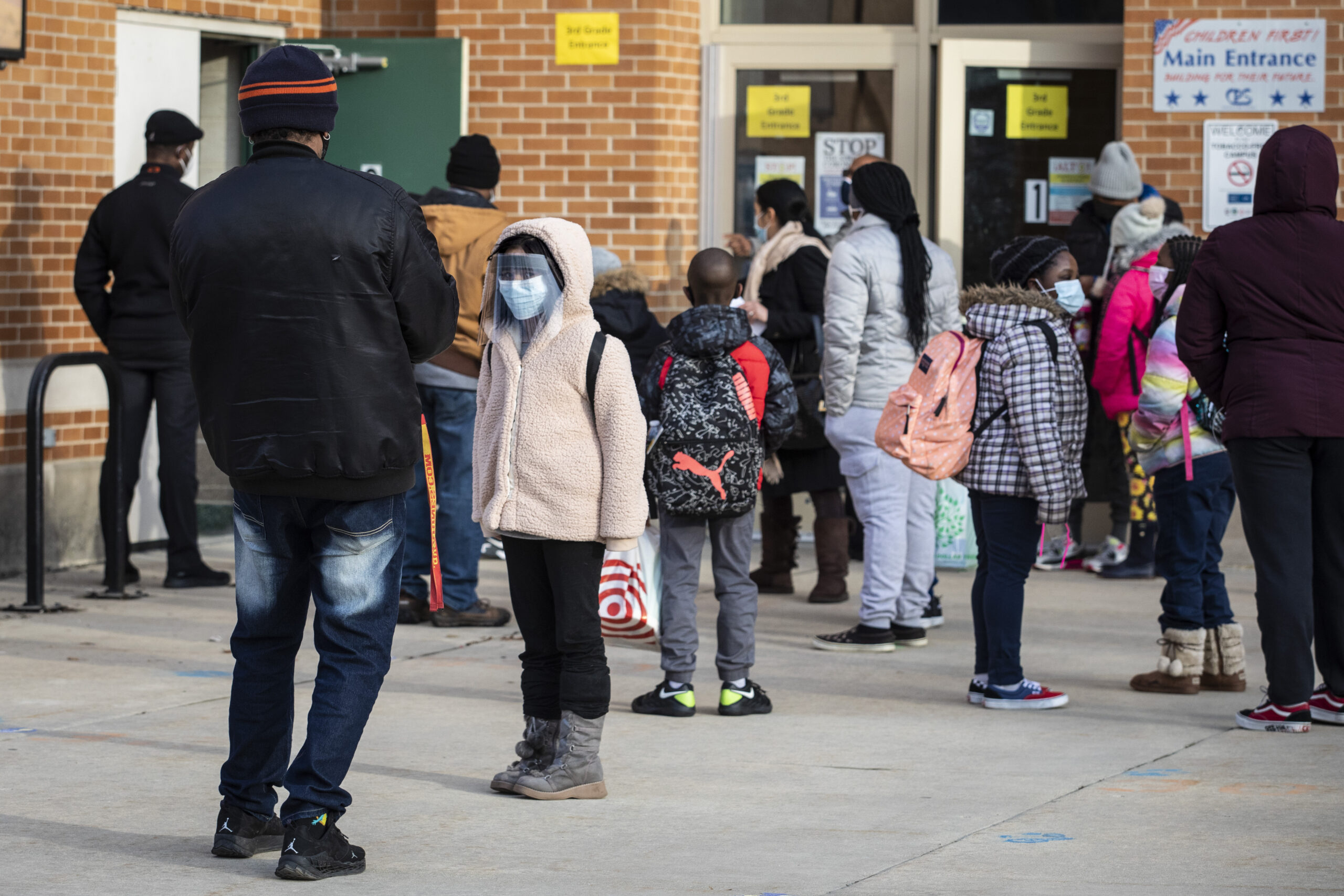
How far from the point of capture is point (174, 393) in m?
9.27

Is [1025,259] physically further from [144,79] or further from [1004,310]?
[144,79]

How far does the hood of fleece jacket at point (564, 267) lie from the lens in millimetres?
5277

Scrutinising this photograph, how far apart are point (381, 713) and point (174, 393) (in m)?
3.34

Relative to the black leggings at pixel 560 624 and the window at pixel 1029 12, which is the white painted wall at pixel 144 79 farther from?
the black leggings at pixel 560 624

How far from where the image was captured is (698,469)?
6500 mm

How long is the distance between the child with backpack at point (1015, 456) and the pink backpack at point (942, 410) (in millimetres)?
36

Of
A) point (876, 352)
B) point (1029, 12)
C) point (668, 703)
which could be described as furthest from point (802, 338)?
point (1029, 12)

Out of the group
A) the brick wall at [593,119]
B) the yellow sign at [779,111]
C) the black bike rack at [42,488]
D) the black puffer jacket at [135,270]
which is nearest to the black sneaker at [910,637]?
the brick wall at [593,119]

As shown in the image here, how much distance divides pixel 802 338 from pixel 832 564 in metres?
1.12

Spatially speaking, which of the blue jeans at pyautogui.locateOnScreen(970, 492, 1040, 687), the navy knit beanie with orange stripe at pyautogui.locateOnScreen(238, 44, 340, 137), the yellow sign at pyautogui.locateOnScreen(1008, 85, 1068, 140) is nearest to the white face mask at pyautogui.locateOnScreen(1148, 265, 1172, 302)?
the blue jeans at pyautogui.locateOnScreen(970, 492, 1040, 687)

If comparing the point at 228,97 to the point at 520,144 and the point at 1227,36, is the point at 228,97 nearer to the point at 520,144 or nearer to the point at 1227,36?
the point at 520,144

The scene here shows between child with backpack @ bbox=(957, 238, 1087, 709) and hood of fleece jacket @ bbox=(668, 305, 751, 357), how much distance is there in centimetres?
86

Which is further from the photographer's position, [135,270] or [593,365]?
[135,270]

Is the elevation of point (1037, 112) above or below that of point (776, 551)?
above
